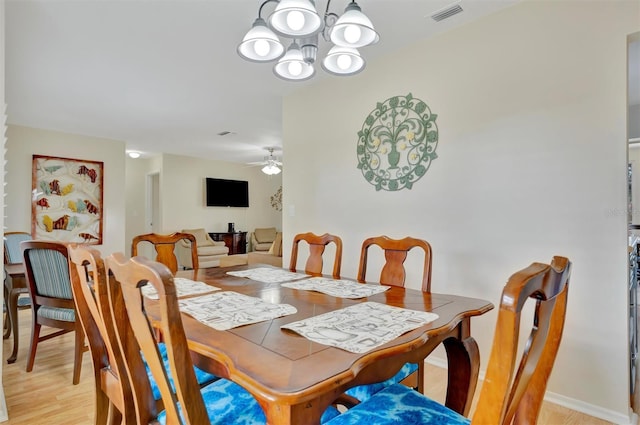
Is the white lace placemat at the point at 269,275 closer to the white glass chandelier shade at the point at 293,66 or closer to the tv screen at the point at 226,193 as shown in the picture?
the white glass chandelier shade at the point at 293,66

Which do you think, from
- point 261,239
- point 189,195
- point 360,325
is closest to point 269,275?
point 360,325

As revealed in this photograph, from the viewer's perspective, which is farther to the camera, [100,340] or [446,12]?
[446,12]

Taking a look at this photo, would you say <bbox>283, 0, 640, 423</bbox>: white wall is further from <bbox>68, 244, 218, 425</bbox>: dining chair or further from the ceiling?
<bbox>68, 244, 218, 425</bbox>: dining chair

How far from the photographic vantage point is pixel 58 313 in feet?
7.50

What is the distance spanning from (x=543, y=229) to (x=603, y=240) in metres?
0.28

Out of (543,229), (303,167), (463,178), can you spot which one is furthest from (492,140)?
(303,167)

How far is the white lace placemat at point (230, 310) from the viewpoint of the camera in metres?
1.13

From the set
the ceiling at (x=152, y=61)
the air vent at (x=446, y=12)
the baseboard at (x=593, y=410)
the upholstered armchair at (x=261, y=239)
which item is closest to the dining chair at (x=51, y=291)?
the ceiling at (x=152, y=61)

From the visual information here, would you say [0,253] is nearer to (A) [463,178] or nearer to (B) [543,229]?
(A) [463,178]

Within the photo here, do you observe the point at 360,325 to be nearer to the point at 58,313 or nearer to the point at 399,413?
the point at 399,413

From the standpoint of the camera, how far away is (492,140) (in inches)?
88.7

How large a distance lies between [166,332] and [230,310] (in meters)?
0.56

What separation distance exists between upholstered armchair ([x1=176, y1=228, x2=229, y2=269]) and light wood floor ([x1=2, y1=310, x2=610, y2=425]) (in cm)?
401

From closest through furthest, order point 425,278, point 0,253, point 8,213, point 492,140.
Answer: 1. point 425,278
2. point 0,253
3. point 492,140
4. point 8,213
